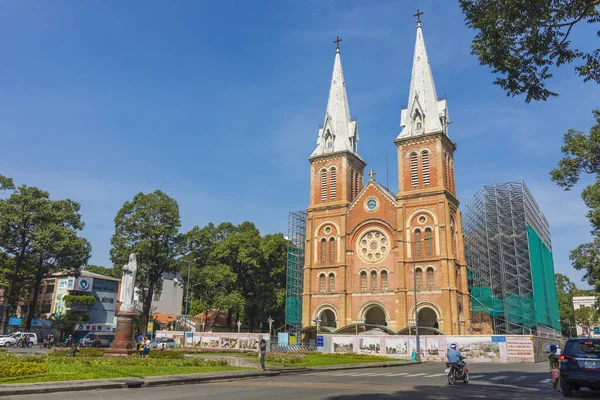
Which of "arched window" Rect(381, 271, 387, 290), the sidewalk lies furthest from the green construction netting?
the sidewalk

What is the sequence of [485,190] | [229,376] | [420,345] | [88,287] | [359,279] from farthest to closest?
[88,287]
[485,190]
[359,279]
[420,345]
[229,376]

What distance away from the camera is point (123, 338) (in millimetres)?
24734

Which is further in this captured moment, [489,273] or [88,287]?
[88,287]

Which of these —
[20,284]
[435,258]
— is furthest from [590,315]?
[20,284]

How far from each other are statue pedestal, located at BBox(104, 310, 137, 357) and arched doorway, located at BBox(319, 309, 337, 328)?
101ft

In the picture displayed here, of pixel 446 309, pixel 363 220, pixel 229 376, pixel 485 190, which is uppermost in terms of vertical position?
pixel 485 190

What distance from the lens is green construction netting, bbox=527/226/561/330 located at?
5081 centimetres

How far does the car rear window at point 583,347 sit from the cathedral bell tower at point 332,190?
37.5m

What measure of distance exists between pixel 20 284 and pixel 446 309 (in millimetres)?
46600

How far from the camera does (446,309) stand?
4503 centimetres

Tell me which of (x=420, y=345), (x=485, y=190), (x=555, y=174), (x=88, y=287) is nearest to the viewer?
(x=555, y=174)

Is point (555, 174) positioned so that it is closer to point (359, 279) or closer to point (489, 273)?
point (359, 279)

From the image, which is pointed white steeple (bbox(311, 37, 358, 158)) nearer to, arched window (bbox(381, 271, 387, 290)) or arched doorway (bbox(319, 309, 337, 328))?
arched window (bbox(381, 271, 387, 290))

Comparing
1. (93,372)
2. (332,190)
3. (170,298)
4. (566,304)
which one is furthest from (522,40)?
(566,304)
